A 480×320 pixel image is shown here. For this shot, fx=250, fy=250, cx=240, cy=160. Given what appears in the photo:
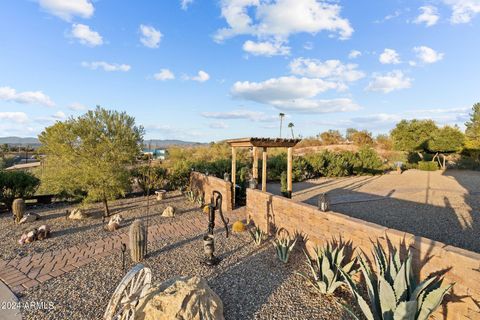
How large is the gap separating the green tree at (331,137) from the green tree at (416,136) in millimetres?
8504

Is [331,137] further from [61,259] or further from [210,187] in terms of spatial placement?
[61,259]

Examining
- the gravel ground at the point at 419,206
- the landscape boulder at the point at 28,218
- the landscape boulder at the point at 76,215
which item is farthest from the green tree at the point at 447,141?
the landscape boulder at the point at 28,218

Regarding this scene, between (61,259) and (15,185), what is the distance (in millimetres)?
5565

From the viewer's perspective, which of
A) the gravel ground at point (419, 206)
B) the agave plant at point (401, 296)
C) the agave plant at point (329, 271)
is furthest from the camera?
the gravel ground at point (419, 206)

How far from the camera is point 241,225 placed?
584cm

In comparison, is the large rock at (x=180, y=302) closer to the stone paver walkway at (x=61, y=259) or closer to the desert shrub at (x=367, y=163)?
the stone paver walkway at (x=61, y=259)

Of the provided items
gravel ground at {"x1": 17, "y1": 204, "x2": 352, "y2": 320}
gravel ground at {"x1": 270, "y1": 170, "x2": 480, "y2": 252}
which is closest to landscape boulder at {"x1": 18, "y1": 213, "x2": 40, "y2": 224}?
gravel ground at {"x1": 17, "y1": 204, "x2": 352, "y2": 320}

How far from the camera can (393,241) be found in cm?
304

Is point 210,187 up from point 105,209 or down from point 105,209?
up

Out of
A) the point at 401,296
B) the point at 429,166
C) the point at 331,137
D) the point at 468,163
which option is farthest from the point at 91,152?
the point at 331,137

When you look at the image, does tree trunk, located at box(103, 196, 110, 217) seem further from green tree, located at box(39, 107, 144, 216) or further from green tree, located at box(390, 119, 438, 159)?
green tree, located at box(390, 119, 438, 159)

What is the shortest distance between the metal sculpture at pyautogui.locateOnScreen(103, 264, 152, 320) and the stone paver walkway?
1.76 metres

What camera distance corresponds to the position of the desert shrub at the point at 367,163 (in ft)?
51.3

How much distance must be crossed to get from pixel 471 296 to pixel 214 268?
3124 mm
